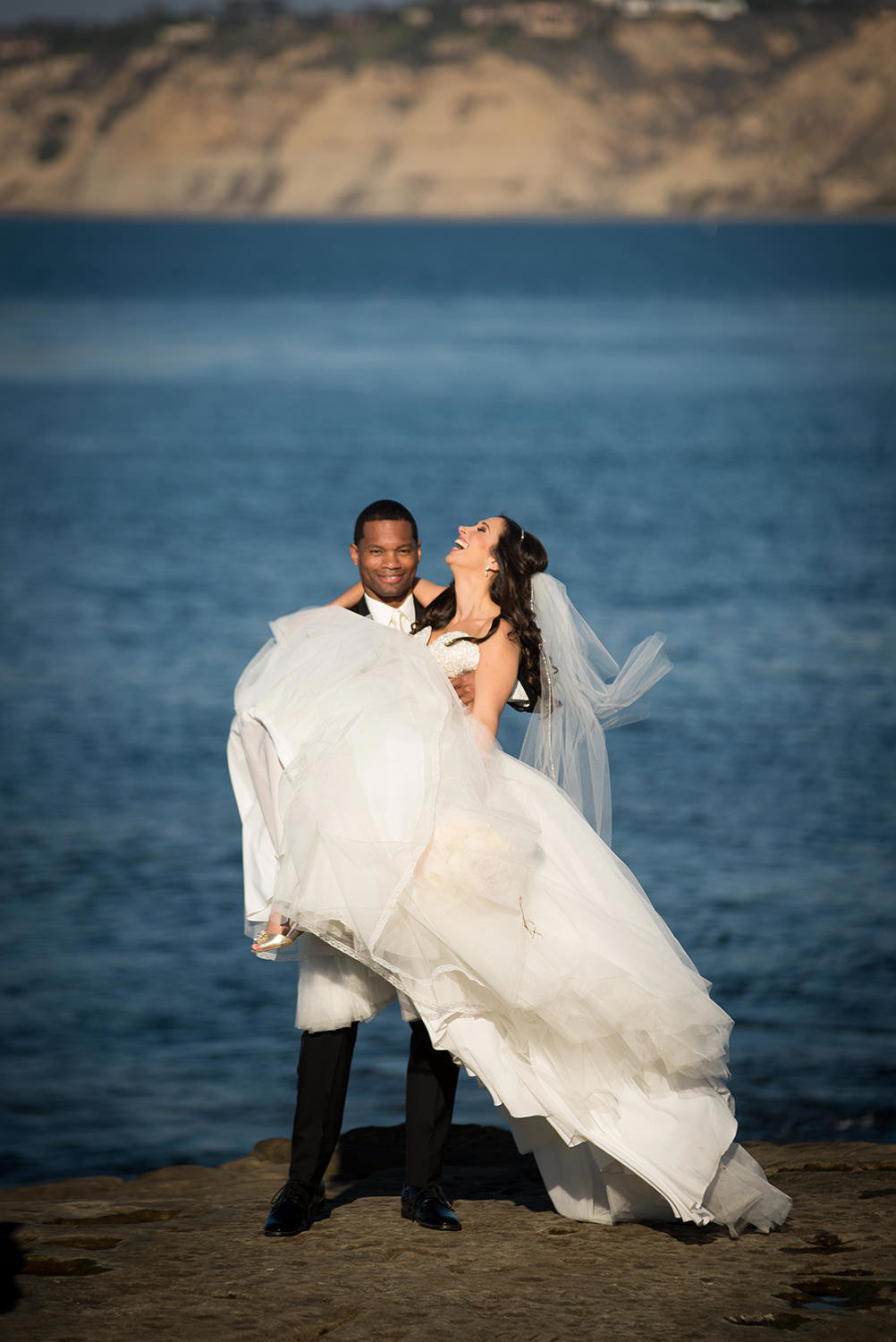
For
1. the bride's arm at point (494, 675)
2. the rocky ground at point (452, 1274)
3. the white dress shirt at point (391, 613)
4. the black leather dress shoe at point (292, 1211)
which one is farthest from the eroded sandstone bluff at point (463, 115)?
the black leather dress shoe at point (292, 1211)

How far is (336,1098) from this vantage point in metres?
4.73

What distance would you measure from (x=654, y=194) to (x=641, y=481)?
417 ft

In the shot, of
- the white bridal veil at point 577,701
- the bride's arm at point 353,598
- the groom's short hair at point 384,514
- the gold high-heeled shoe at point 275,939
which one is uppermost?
the groom's short hair at point 384,514

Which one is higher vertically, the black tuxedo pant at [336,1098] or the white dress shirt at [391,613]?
the white dress shirt at [391,613]

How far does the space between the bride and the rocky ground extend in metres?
0.20

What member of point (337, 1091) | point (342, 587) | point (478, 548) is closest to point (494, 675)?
point (478, 548)

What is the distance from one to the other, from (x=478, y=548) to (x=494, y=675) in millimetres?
400

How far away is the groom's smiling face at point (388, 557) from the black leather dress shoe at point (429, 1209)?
1783 millimetres

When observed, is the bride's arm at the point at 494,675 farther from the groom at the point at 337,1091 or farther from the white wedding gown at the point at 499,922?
the groom at the point at 337,1091

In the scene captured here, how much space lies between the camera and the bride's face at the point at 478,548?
195 inches

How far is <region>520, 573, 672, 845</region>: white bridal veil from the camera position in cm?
506

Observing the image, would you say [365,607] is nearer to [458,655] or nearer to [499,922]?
[458,655]

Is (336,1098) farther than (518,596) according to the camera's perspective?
No

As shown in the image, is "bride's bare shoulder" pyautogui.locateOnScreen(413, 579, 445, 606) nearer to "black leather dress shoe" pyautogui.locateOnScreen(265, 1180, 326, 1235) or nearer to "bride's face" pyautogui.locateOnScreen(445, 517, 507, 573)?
"bride's face" pyautogui.locateOnScreen(445, 517, 507, 573)
